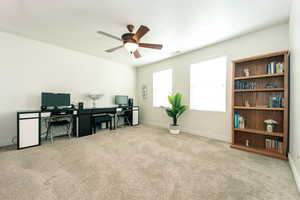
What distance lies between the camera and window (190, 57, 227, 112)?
3.15m

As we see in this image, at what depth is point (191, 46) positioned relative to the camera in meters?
3.33

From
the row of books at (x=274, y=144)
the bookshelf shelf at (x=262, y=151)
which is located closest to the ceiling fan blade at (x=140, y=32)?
the bookshelf shelf at (x=262, y=151)

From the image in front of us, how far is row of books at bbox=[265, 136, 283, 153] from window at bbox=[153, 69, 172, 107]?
2861mm

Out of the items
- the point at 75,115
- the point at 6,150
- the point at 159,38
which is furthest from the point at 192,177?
the point at 6,150

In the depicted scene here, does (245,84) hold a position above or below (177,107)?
above

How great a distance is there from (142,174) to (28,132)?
2.77 metres

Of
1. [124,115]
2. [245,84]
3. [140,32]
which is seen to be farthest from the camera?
[124,115]

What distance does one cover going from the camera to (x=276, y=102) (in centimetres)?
222

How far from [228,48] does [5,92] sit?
18.1 feet

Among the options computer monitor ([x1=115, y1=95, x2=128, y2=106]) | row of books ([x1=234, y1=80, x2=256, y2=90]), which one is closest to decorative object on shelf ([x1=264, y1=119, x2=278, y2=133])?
row of books ([x1=234, y1=80, x2=256, y2=90])

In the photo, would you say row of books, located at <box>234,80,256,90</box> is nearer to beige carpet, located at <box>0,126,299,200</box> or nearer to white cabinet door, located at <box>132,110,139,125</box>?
beige carpet, located at <box>0,126,299,200</box>

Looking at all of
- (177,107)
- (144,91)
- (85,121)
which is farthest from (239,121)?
(85,121)

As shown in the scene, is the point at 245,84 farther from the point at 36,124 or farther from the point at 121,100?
the point at 36,124

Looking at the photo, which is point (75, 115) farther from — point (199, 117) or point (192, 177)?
point (199, 117)
